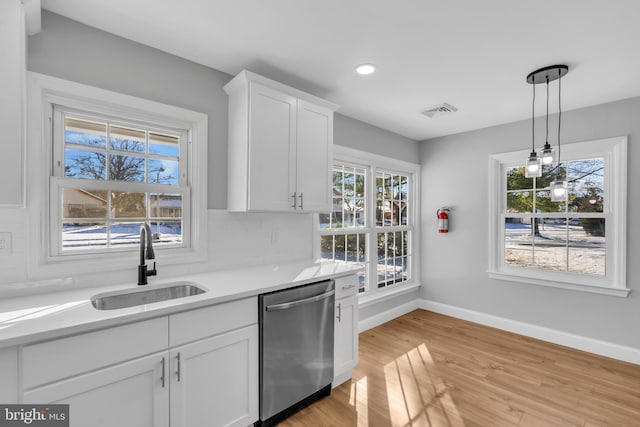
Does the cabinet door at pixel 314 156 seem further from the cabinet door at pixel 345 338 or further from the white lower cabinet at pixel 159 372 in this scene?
the white lower cabinet at pixel 159 372

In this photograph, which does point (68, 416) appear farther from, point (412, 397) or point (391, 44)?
point (391, 44)

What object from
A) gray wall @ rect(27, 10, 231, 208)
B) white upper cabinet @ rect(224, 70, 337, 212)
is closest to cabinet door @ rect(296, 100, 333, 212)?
white upper cabinet @ rect(224, 70, 337, 212)

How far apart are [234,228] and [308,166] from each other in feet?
2.51

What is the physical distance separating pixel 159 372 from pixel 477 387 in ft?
A: 7.53

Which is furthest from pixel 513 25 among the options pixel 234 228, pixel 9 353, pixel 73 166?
pixel 9 353

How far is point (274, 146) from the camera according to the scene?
2.31 m

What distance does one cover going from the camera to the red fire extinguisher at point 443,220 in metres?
4.08

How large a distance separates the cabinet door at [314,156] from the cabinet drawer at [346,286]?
609mm

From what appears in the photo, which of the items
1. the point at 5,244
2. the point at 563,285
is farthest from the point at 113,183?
the point at 563,285

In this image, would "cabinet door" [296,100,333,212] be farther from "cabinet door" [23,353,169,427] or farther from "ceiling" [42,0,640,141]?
"cabinet door" [23,353,169,427]

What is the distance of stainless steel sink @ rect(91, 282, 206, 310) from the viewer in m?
1.71

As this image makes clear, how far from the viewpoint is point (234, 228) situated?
2432 millimetres

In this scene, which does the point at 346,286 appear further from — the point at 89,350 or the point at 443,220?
the point at 443,220

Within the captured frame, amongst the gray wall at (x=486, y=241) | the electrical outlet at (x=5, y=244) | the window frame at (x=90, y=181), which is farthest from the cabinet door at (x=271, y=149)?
the gray wall at (x=486, y=241)
